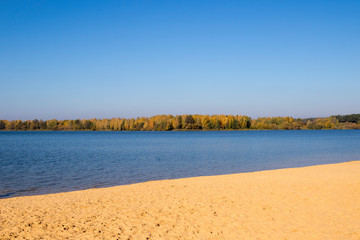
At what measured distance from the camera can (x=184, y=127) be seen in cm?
16675

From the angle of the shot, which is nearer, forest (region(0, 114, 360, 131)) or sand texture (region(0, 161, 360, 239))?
sand texture (region(0, 161, 360, 239))

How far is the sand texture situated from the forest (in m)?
154

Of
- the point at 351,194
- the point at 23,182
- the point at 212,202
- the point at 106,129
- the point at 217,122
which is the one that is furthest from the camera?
the point at 106,129

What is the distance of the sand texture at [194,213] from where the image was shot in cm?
791

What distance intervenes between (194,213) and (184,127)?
15702 centimetres

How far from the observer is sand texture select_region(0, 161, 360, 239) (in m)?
7.91

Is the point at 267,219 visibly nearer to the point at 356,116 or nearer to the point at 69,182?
the point at 69,182

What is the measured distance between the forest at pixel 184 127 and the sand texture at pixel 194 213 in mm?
153751

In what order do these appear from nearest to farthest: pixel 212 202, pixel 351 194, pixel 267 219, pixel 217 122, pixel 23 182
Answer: pixel 267 219 < pixel 212 202 < pixel 351 194 < pixel 23 182 < pixel 217 122

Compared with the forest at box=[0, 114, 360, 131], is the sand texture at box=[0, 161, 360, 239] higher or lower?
lower

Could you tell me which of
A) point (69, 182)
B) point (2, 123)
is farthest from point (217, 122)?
point (69, 182)

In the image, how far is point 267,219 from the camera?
9.08 meters

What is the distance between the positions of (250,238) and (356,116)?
211145mm

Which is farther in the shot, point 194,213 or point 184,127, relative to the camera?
point 184,127
